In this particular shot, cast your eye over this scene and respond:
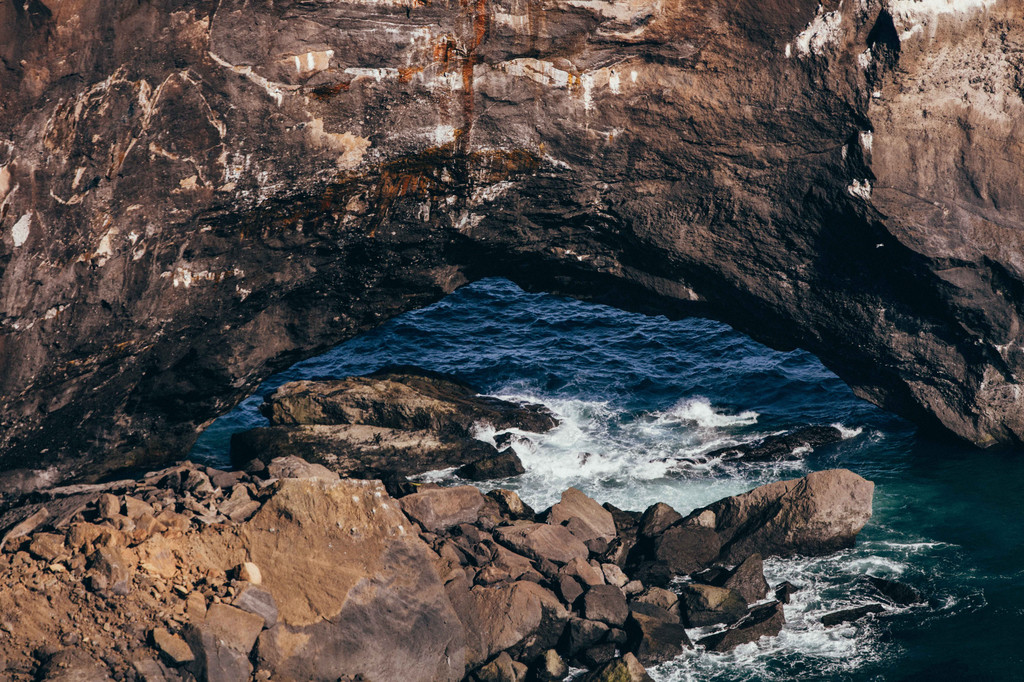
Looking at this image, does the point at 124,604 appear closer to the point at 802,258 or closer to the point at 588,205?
the point at 588,205

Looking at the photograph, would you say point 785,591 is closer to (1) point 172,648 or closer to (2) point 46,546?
(1) point 172,648

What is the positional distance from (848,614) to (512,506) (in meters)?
8.78

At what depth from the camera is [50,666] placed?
15.8 metres

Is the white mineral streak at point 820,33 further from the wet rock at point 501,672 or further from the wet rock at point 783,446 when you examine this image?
the wet rock at point 501,672

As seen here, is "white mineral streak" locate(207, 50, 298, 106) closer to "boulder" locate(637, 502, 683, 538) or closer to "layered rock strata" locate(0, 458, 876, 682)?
"layered rock strata" locate(0, 458, 876, 682)

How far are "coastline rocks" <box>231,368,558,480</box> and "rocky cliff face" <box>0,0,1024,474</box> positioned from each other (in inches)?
81.4

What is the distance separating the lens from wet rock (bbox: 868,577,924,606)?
20.2 m

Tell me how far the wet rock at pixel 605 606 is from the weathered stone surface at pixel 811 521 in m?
3.72

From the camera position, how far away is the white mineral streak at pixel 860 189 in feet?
75.8

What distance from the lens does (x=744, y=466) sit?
2748cm

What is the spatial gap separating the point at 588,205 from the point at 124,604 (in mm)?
15245

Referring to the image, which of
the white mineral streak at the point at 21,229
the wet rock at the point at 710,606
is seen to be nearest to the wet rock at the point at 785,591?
the wet rock at the point at 710,606

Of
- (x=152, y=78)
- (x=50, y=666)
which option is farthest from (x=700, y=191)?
(x=50, y=666)

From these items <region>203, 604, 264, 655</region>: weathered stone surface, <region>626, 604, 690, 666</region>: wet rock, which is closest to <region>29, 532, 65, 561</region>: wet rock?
<region>203, 604, 264, 655</region>: weathered stone surface
